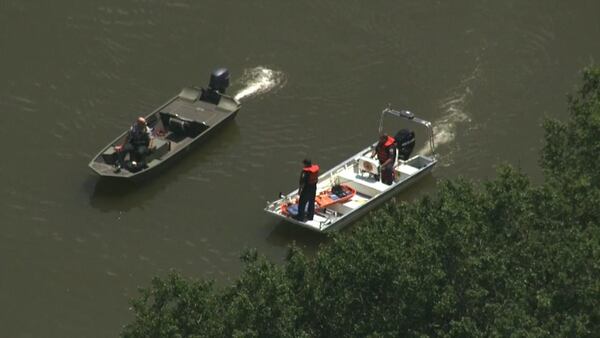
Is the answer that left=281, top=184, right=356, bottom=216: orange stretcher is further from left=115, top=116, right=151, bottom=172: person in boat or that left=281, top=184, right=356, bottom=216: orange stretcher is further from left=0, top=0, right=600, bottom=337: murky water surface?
left=115, top=116, right=151, bottom=172: person in boat

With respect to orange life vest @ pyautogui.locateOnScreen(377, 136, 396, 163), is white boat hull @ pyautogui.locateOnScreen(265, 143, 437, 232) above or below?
below

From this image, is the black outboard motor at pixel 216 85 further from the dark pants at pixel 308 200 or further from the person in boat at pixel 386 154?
the dark pants at pixel 308 200

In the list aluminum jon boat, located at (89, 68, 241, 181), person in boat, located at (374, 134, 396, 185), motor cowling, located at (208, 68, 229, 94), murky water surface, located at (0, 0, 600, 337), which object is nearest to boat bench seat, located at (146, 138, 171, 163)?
aluminum jon boat, located at (89, 68, 241, 181)

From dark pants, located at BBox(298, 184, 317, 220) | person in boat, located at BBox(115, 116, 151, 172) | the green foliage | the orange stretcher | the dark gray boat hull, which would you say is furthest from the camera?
person in boat, located at BBox(115, 116, 151, 172)

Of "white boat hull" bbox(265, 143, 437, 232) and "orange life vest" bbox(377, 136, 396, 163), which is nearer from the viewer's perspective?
"white boat hull" bbox(265, 143, 437, 232)

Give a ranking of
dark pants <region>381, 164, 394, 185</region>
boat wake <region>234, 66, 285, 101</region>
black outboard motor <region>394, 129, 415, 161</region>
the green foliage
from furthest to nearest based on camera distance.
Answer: boat wake <region>234, 66, 285, 101</region> → black outboard motor <region>394, 129, 415, 161</region> → dark pants <region>381, 164, 394, 185</region> → the green foliage

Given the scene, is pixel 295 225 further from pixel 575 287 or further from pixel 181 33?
pixel 575 287

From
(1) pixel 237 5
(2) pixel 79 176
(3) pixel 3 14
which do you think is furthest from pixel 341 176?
(3) pixel 3 14
